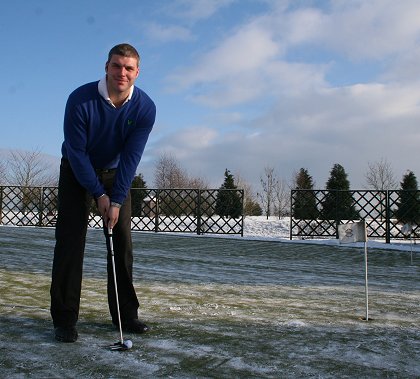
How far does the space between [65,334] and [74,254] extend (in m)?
0.29

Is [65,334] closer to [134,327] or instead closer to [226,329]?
[134,327]

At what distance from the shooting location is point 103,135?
162 centimetres

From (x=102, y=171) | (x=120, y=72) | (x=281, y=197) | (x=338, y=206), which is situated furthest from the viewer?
(x=281, y=197)

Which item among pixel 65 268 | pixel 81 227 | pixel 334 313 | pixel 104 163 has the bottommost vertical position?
pixel 334 313

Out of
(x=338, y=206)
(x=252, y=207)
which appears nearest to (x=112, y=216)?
(x=338, y=206)

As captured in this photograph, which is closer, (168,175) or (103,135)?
(103,135)

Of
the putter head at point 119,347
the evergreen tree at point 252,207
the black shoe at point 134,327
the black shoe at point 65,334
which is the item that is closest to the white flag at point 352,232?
the black shoe at point 134,327

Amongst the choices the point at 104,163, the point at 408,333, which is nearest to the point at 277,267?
the point at 408,333

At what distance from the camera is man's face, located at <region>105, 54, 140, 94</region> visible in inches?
60.2

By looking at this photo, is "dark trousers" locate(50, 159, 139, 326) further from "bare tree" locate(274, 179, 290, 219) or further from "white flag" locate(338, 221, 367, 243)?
"bare tree" locate(274, 179, 290, 219)

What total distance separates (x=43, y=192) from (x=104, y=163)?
1050 cm

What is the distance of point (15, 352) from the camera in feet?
4.45

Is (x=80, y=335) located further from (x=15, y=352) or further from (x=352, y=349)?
(x=352, y=349)

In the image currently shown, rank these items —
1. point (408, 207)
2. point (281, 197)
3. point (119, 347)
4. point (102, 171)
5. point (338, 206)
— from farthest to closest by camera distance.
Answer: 1. point (281, 197)
2. point (408, 207)
3. point (338, 206)
4. point (102, 171)
5. point (119, 347)
